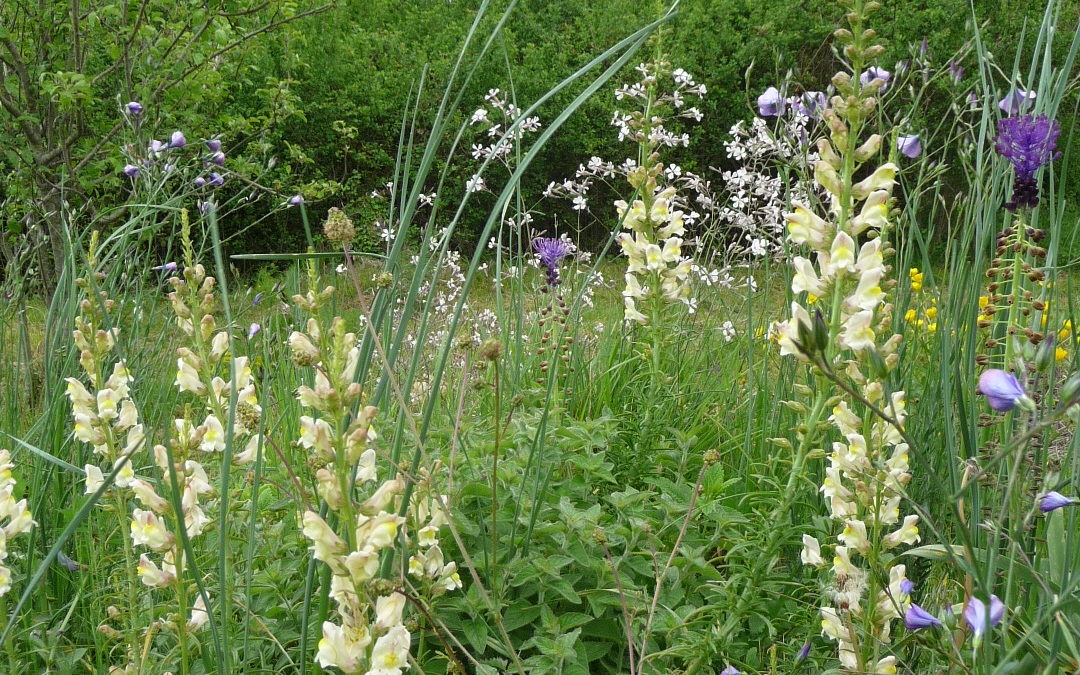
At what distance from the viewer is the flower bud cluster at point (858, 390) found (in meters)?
1.55

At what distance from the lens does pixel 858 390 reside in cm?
177

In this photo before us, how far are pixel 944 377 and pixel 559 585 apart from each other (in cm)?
81

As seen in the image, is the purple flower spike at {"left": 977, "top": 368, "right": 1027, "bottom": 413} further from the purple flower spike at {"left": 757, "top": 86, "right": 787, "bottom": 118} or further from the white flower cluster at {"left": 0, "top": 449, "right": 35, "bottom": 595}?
the purple flower spike at {"left": 757, "top": 86, "right": 787, "bottom": 118}

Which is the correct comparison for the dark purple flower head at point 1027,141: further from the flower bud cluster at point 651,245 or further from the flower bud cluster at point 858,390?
the flower bud cluster at point 651,245

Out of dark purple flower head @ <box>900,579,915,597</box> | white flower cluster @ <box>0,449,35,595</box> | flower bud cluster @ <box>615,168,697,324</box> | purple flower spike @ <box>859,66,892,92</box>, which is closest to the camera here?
dark purple flower head @ <box>900,579,915,597</box>

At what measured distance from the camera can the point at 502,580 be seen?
5.59ft

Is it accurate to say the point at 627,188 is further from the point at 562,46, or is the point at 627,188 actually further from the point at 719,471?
the point at 719,471

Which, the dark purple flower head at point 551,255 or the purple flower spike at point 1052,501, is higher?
the purple flower spike at point 1052,501

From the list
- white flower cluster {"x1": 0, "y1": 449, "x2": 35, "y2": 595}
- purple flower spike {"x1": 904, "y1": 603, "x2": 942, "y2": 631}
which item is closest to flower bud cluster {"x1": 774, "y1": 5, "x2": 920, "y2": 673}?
Result: purple flower spike {"x1": 904, "y1": 603, "x2": 942, "y2": 631}

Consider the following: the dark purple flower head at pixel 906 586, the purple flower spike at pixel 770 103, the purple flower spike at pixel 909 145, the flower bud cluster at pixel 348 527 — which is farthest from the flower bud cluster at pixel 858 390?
the purple flower spike at pixel 770 103

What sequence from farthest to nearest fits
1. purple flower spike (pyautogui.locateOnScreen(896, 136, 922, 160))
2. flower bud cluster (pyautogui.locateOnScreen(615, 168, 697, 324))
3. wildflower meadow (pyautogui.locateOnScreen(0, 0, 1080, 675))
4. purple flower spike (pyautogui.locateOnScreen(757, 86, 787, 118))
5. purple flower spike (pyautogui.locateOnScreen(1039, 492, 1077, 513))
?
purple flower spike (pyautogui.locateOnScreen(757, 86, 787, 118)) < flower bud cluster (pyautogui.locateOnScreen(615, 168, 697, 324)) < purple flower spike (pyautogui.locateOnScreen(896, 136, 922, 160)) < wildflower meadow (pyautogui.locateOnScreen(0, 0, 1080, 675)) < purple flower spike (pyautogui.locateOnScreen(1039, 492, 1077, 513))

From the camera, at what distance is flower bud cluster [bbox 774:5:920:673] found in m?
1.55

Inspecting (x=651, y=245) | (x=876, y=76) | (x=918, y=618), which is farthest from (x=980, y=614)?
(x=651, y=245)

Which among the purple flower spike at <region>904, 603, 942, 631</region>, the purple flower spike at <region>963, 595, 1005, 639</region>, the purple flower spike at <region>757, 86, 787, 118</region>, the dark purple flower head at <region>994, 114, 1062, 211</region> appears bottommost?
the purple flower spike at <region>904, 603, 942, 631</region>
